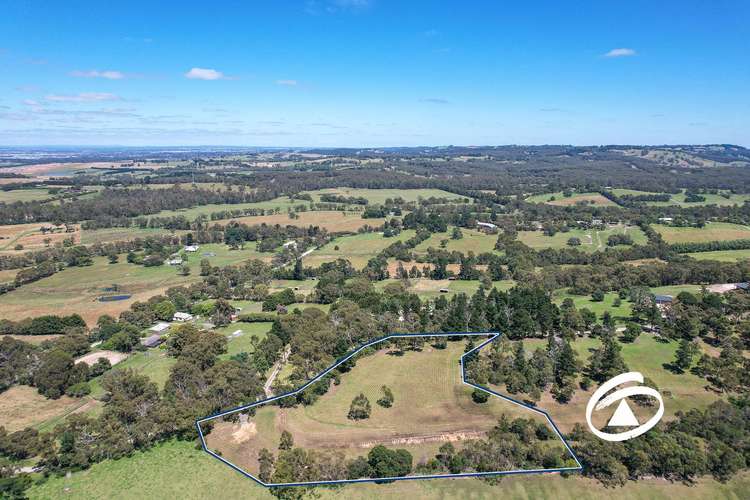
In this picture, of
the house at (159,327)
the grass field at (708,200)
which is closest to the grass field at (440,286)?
the house at (159,327)

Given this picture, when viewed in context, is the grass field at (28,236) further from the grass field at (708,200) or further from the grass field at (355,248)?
the grass field at (708,200)

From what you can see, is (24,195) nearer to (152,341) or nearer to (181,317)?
(181,317)

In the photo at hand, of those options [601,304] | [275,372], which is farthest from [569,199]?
[275,372]

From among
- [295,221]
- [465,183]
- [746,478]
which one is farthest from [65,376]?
[465,183]

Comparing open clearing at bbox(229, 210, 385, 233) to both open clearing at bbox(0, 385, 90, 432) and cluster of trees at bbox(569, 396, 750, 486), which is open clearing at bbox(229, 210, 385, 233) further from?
cluster of trees at bbox(569, 396, 750, 486)

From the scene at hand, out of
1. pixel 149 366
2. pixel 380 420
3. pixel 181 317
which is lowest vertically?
A: pixel 149 366
